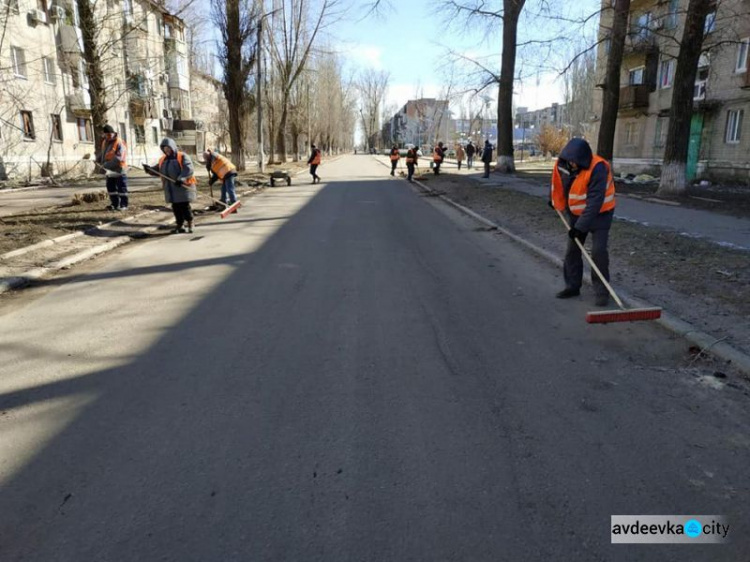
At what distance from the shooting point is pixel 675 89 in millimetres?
15391

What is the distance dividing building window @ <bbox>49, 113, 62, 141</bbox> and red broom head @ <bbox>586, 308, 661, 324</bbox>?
26674 millimetres

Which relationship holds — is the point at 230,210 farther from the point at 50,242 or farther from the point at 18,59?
the point at 18,59

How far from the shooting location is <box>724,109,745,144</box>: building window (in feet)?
69.7

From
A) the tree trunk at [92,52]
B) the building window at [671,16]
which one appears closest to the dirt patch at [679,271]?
the tree trunk at [92,52]

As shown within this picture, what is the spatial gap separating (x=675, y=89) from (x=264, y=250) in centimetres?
1324

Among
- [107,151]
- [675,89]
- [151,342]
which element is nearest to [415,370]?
[151,342]

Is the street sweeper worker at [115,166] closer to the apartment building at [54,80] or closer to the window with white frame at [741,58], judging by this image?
the apartment building at [54,80]

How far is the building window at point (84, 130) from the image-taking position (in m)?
28.1

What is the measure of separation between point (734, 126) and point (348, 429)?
24.4m

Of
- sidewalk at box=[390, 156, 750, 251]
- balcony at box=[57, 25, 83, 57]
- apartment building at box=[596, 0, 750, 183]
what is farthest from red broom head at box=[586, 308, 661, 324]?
balcony at box=[57, 25, 83, 57]

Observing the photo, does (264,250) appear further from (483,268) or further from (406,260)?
(483,268)

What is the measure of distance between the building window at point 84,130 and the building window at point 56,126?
2.01 meters

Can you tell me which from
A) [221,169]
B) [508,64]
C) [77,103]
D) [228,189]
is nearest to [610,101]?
[508,64]

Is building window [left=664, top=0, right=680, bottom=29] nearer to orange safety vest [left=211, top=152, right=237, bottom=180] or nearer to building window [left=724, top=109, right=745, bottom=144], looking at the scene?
building window [left=724, top=109, right=745, bottom=144]
